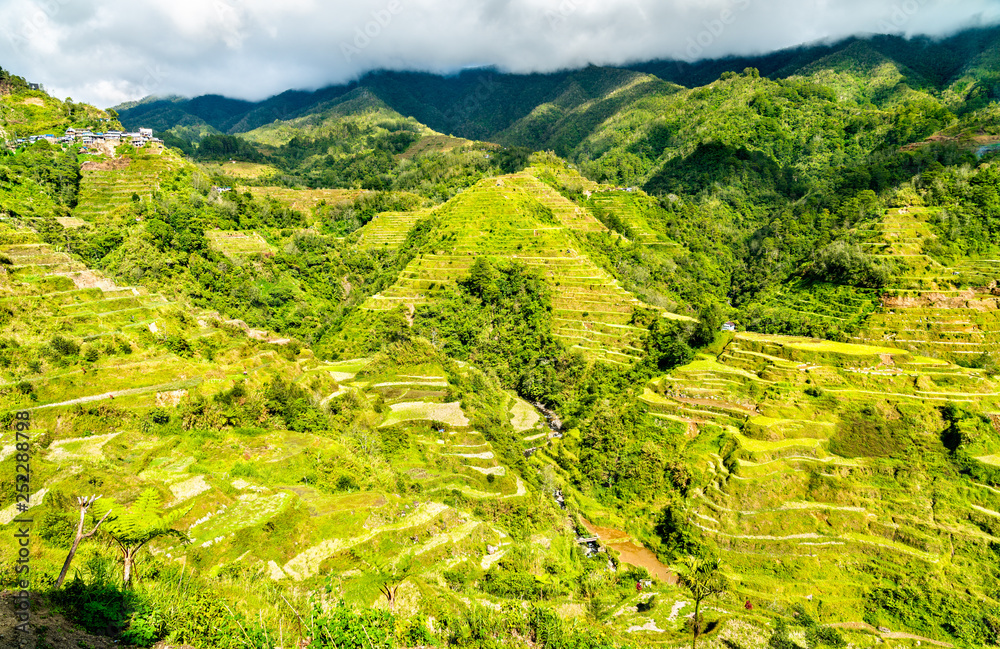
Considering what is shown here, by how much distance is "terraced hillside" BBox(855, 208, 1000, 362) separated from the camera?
1663 inches

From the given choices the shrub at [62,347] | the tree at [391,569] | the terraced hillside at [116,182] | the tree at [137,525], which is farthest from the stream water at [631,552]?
the terraced hillside at [116,182]

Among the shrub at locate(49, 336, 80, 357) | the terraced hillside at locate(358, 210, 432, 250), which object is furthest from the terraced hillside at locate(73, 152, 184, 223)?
the shrub at locate(49, 336, 80, 357)

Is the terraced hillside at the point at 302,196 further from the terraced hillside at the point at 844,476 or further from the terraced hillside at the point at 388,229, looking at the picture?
the terraced hillside at the point at 844,476

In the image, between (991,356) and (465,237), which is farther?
(465,237)

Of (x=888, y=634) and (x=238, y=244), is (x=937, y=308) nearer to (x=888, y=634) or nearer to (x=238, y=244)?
(x=888, y=634)

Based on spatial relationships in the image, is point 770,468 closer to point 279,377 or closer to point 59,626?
point 279,377

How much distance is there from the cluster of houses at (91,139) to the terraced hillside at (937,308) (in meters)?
88.7

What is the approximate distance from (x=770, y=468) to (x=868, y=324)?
22798 mm

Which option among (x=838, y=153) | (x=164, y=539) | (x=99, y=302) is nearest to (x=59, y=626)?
(x=164, y=539)

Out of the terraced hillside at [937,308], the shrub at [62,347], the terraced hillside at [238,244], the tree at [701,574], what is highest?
the terraced hillside at [238,244]

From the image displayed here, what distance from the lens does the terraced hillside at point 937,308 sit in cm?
4225

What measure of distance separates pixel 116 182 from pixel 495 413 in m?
55.8

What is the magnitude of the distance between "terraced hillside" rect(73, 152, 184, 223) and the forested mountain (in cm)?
48

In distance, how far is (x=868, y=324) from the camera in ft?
150
